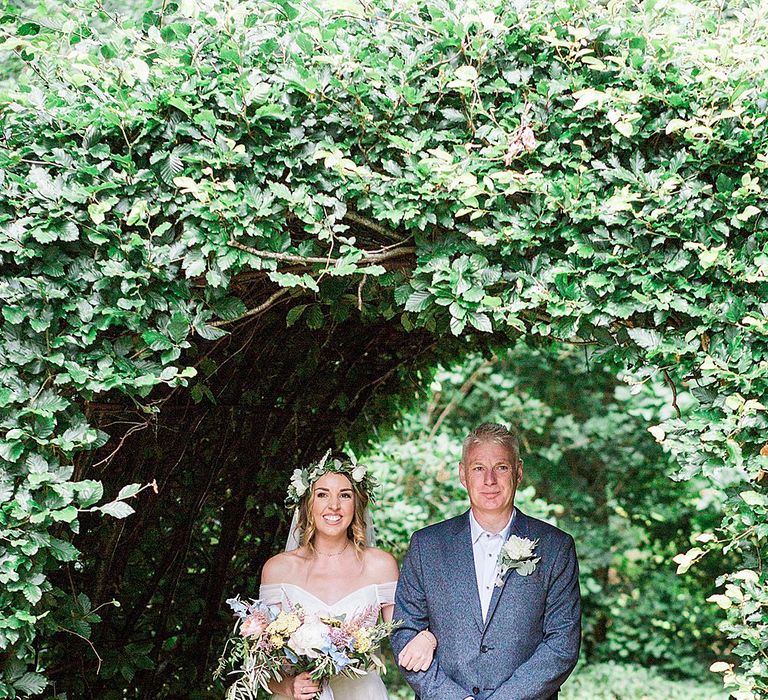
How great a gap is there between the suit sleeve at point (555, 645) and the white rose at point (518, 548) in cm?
12

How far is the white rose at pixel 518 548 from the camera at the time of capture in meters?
3.51

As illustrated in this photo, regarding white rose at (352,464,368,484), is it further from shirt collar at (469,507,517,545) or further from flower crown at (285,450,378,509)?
shirt collar at (469,507,517,545)

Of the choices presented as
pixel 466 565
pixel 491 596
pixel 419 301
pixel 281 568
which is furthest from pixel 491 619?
pixel 419 301

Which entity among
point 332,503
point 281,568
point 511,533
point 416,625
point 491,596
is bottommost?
point 416,625

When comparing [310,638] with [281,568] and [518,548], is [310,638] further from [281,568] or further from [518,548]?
[518,548]

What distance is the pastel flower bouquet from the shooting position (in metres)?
3.49

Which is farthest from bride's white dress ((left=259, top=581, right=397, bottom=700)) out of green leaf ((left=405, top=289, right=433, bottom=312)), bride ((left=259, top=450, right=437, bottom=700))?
green leaf ((left=405, top=289, right=433, bottom=312))

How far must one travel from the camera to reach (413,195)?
2857 millimetres

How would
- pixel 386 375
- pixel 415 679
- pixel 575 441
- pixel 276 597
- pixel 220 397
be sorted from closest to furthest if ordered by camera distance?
pixel 415 679, pixel 276 597, pixel 220 397, pixel 386 375, pixel 575 441

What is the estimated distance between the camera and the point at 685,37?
9.33 feet

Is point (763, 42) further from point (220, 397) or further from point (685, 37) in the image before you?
point (220, 397)

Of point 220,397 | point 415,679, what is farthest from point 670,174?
point 220,397

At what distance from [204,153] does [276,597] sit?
5.94 feet

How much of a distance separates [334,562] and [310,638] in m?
0.46
